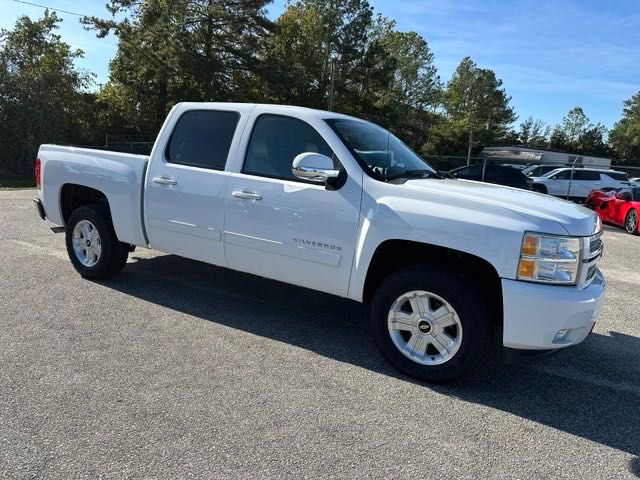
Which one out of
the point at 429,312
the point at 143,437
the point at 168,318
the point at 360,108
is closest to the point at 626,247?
the point at 429,312

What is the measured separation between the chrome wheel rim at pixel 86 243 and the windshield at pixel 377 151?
9.84 ft

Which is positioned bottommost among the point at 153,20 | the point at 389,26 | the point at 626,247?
the point at 626,247

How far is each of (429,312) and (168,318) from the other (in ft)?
8.01

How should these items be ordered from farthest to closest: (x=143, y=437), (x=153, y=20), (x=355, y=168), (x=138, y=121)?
(x=138, y=121) < (x=153, y=20) < (x=355, y=168) < (x=143, y=437)

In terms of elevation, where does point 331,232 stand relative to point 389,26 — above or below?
below

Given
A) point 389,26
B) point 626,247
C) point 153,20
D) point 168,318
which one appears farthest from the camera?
point 389,26

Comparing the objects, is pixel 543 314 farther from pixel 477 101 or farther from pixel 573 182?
pixel 477 101

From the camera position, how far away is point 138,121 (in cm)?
3322

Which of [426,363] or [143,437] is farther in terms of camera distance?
[426,363]

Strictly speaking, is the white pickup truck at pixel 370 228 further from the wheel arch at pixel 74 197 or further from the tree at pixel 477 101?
the tree at pixel 477 101

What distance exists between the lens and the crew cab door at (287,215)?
4051 millimetres

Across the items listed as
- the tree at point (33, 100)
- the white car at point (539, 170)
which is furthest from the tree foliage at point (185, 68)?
the white car at point (539, 170)

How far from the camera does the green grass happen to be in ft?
62.1

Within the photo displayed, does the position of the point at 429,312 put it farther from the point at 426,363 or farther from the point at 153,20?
the point at 153,20
